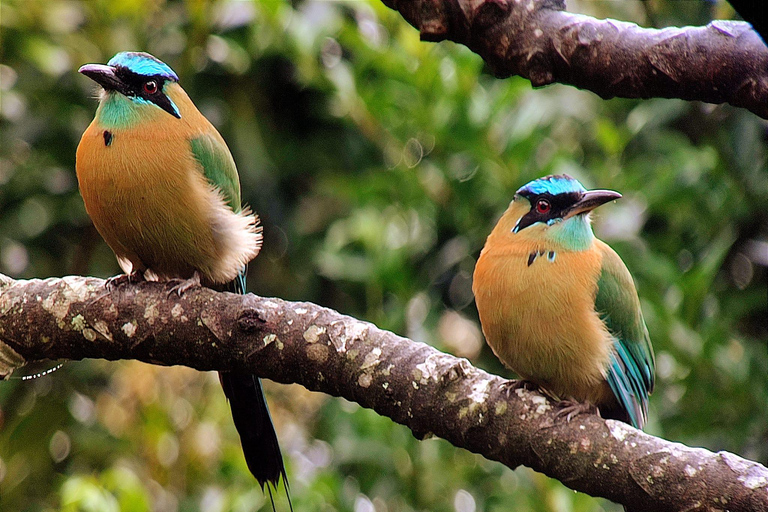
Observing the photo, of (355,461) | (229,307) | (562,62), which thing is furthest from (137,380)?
(562,62)

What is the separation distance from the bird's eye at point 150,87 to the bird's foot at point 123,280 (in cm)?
59

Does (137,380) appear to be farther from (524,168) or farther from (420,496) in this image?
(524,168)

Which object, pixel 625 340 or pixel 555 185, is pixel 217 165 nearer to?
pixel 555 185

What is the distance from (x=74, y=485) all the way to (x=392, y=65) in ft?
7.15

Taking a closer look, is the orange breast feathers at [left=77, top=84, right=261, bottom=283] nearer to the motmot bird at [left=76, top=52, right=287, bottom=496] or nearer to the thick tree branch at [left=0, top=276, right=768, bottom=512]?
the motmot bird at [left=76, top=52, right=287, bottom=496]

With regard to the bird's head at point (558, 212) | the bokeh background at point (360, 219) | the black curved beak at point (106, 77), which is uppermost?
the black curved beak at point (106, 77)

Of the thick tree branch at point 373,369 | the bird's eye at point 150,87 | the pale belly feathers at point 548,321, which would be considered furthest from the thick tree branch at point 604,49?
the bird's eye at point 150,87

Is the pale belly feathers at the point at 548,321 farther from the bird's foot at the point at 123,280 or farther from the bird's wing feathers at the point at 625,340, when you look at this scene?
the bird's foot at the point at 123,280

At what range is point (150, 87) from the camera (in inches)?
114

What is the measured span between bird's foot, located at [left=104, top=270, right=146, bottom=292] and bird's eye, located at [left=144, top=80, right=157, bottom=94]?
1.94ft

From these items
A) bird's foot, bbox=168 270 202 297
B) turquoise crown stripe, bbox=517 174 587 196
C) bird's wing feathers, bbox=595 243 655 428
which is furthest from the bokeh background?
bird's foot, bbox=168 270 202 297

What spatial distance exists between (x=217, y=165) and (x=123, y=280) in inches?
21.3

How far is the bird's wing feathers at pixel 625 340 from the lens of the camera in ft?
9.62

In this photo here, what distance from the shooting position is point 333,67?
14.1 feet
